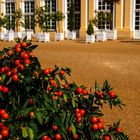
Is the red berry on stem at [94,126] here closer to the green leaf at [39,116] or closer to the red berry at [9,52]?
the green leaf at [39,116]

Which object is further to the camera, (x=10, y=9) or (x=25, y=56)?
(x=10, y=9)

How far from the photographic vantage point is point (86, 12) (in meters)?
33.8

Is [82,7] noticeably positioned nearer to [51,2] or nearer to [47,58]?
[51,2]

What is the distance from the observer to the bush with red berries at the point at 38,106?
2.75m

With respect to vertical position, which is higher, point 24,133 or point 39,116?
point 39,116

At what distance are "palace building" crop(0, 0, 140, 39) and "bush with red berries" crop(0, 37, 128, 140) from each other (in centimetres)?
2911

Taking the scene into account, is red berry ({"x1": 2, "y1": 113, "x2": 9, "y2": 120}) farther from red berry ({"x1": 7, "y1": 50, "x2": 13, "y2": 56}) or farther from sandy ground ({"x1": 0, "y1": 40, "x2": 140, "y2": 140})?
sandy ground ({"x1": 0, "y1": 40, "x2": 140, "y2": 140})

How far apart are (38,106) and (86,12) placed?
31.5 meters

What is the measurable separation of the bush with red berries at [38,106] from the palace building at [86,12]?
95.5 ft

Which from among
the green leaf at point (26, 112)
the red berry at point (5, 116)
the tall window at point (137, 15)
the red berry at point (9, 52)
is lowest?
the red berry at point (5, 116)

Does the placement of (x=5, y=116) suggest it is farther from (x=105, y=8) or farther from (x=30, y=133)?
(x=105, y=8)

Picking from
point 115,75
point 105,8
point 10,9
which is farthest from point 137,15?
point 115,75

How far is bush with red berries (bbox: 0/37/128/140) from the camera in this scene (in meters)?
2.75

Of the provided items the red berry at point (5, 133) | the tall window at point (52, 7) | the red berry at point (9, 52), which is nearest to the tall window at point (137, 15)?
the tall window at point (52, 7)
